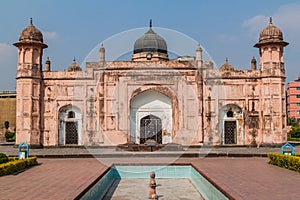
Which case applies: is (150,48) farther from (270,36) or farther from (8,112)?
(8,112)

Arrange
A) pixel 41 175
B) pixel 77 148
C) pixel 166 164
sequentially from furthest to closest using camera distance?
pixel 77 148 < pixel 166 164 < pixel 41 175

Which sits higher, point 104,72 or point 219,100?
point 104,72

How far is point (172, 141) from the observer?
20.5 meters

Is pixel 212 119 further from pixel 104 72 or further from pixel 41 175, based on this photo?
pixel 41 175

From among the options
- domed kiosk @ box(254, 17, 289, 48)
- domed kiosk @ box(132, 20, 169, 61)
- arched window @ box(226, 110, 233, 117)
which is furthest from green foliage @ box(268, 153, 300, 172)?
domed kiosk @ box(132, 20, 169, 61)

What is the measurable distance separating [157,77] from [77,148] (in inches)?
233

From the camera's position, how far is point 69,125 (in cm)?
2100

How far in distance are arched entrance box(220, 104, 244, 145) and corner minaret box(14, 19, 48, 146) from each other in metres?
10.3

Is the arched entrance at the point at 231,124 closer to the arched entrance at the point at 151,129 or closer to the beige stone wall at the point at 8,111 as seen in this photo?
the arched entrance at the point at 151,129

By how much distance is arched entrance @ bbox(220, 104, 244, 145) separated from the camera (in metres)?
20.8

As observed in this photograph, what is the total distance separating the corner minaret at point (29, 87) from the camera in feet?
65.0

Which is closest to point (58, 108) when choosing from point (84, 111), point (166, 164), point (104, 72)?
point (84, 111)

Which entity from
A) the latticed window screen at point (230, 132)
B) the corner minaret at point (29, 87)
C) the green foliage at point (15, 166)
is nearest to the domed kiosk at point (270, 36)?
the latticed window screen at point (230, 132)

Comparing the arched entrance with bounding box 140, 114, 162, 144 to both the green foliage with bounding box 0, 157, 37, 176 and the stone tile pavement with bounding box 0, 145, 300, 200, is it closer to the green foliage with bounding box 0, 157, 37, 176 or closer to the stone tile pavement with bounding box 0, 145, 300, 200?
the stone tile pavement with bounding box 0, 145, 300, 200
